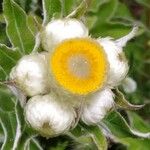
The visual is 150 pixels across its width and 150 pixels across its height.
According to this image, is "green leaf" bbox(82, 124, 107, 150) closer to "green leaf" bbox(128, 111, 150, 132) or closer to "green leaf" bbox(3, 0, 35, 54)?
"green leaf" bbox(3, 0, 35, 54)

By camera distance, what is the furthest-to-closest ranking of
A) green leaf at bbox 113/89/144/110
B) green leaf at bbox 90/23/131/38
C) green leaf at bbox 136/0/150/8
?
green leaf at bbox 136/0/150/8
green leaf at bbox 90/23/131/38
green leaf at bbox 113/89/144/110

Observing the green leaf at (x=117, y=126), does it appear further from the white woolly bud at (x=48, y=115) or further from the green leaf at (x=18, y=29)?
the green leaf at (x=18, y=29)

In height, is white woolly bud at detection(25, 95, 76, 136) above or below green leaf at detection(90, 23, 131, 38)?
above

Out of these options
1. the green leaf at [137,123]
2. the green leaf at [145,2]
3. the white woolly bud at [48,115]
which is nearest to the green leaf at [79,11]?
the white woolly bud at [48,115]

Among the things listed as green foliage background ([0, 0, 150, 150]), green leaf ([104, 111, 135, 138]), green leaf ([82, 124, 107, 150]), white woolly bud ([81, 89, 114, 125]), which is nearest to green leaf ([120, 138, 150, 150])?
green foliage background ([0, 0, 150, 150])

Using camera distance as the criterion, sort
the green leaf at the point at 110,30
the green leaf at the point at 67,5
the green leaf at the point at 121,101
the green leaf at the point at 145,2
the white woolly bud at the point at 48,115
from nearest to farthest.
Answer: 1. the white woolly bud at the point at 48,115
2. the green leaf at the point at 121,101
3. the green leaf at the point at 67,5
4. the green leaf at the point at 110,30
5. the green leaf at the point at 145,2

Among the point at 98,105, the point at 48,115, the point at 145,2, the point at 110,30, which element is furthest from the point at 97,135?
the point at 145,2
